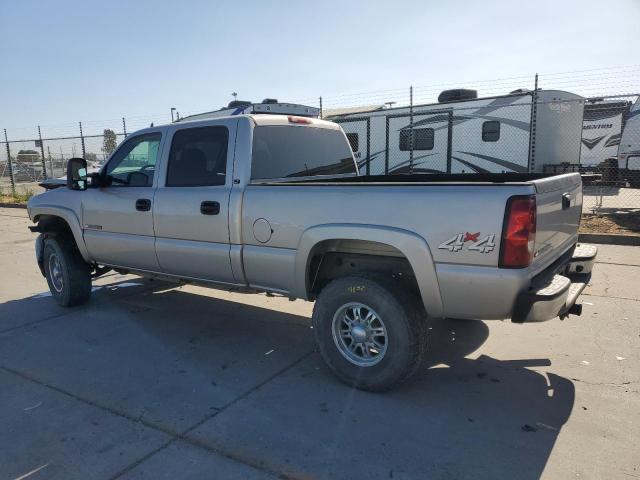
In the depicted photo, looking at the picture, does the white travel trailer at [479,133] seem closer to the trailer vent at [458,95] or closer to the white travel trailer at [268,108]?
the trailer vent at [458,95]

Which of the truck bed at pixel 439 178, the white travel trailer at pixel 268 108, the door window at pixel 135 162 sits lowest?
the truck bed at pixel 439 178

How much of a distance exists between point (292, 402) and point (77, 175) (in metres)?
3.35

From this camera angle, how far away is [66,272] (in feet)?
18.0

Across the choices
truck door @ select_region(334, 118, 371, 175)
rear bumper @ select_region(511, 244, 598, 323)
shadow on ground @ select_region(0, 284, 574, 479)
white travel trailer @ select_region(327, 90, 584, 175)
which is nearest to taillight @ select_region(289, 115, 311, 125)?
shadow on ground @ select_region(0, 284, 574, 479)

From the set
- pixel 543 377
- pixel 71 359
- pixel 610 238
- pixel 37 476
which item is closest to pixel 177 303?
pixel 71 359

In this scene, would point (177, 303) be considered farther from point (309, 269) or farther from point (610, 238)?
point (610, 238)

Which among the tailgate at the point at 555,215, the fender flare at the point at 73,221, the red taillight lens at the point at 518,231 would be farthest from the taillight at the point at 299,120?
the fender flare at the point at 73,221

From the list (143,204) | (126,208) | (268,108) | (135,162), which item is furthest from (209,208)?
(268,108)

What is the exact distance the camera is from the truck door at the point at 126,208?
15.4ft

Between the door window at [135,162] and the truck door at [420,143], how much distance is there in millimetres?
10658

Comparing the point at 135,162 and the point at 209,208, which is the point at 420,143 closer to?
the point at 135,162

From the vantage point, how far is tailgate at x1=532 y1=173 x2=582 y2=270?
3.03 m

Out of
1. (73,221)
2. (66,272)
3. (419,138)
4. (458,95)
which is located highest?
(458,95)

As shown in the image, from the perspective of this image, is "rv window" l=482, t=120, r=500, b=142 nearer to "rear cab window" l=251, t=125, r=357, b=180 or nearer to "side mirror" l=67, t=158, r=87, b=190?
"rear cab window" l=251, t=125, r=357, b=180
